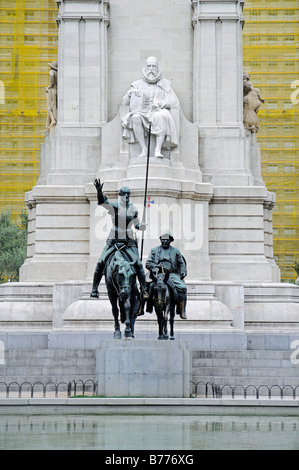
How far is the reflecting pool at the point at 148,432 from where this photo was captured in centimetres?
1798

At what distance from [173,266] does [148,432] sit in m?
9.04

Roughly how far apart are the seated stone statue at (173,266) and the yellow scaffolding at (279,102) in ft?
141

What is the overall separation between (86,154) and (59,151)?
3.36 ft

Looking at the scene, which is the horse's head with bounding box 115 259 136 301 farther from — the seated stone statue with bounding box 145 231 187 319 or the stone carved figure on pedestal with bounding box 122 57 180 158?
the stone carved figure on pedestal with bounding box 122 57 180 158

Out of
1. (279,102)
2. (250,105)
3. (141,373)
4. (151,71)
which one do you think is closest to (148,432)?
(141,373)

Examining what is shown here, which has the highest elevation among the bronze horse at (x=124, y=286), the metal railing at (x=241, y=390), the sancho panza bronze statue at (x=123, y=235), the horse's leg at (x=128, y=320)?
the sancho panza bronze statue at (x=123, y=235)

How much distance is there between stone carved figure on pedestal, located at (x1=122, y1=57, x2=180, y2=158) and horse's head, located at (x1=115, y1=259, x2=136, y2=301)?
1164 centimetres

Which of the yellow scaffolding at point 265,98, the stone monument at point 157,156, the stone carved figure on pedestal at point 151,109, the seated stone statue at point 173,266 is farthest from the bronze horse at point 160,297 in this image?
the yellow scaffolding at point 265,98

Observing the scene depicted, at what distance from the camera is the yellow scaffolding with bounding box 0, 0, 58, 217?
228ft

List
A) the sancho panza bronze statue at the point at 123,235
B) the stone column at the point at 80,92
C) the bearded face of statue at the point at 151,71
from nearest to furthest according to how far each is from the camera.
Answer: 1. the sancho panza bronze statue at the point at 123,235
2. the bearded face of statue at the point at 151,71
3. the stone column at the point at 80,92

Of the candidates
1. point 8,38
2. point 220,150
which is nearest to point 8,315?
point 220,150

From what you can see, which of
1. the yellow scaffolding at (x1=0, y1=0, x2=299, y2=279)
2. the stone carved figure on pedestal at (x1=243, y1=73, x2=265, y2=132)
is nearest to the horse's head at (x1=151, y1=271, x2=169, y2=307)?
the stone carved figure on pedestal at (x1=243, y1=73, x2=265, y2=132)

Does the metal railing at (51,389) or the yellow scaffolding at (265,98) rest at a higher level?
the yellow scaffolding at (265,98)

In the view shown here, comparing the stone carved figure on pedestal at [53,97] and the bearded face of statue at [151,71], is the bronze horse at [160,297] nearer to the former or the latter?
the bearded face of statue at [151,71]
